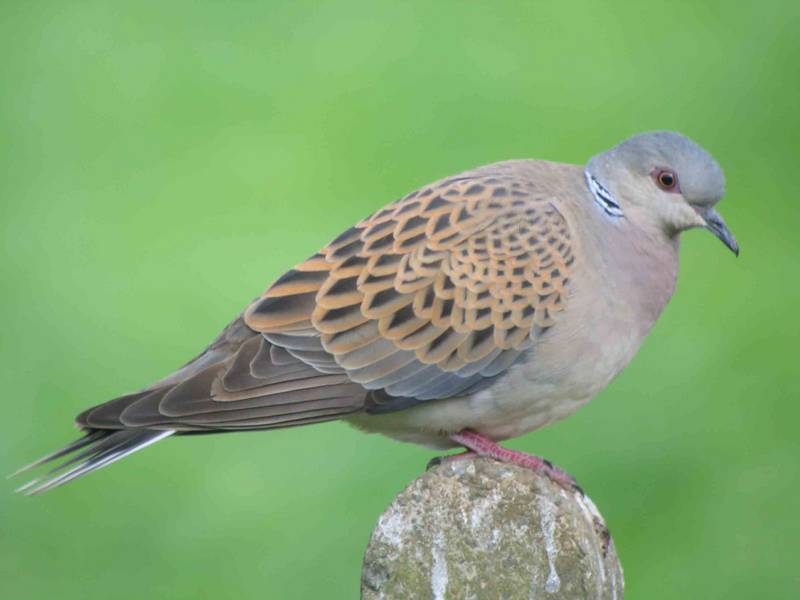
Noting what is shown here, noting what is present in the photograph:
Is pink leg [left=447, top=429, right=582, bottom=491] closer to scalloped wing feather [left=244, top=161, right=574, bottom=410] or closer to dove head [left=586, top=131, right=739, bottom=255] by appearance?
scalloped wing feather [left=244, top=161, right=574, bottom=410]

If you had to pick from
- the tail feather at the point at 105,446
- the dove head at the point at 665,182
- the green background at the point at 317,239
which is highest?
the tail feather at the point at 105,446

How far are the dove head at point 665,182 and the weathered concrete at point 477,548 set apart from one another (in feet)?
5.27

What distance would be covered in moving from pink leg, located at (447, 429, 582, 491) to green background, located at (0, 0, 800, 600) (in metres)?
2.73

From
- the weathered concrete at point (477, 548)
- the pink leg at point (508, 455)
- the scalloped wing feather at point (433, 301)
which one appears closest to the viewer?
the weathered concrete at point (477, 548)

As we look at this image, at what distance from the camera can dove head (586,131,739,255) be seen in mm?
5605

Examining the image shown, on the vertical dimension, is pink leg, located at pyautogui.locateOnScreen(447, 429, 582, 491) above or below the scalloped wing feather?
below

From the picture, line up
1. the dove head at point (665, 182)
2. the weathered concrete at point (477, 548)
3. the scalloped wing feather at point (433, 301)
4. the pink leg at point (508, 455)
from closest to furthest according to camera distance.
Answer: the weathered concrete at point (477, 548), the pink leg at point (508, 455), the scalloped wing feather at point (433, 301), the dove head at point (665, 182)

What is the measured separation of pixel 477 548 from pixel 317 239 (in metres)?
5.97

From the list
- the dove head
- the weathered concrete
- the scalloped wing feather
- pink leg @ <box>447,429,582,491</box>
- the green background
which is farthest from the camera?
the green background

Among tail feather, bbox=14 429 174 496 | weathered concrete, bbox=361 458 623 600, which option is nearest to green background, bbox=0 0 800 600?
tail feather, bbox=14 429 174 496

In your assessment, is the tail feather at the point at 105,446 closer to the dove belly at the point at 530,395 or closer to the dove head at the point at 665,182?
the dove belly at the point at 530,395

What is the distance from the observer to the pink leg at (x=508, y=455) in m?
4.93

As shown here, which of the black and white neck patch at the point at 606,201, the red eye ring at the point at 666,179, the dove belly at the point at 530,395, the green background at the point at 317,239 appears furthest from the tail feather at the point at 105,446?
the green background at the point at 317,239

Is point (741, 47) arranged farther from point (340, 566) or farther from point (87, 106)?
point (340, 566)
